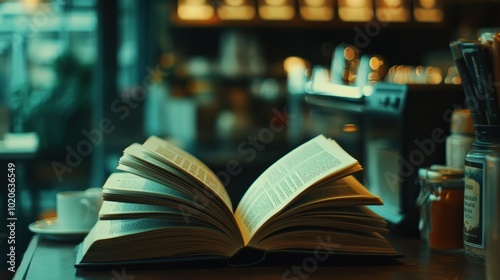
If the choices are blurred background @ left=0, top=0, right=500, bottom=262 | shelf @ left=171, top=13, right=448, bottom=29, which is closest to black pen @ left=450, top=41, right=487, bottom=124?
blurred background @ left=0, top=0, right=500, bottom=262

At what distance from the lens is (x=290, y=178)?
124 centimetres

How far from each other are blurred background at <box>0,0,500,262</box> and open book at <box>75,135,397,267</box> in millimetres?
2940

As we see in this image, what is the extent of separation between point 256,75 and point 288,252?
3997 millimetres

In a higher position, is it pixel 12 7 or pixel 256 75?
pixel 12 7

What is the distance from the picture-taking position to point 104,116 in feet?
13.9

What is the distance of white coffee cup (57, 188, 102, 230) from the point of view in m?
1.42

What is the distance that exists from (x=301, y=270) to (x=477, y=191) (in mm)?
292

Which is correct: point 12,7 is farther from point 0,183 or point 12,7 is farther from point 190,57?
point 0,183

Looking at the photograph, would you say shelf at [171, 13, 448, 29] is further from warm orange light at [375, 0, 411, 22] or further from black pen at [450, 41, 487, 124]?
black pen at [450, 41, 487, 124]

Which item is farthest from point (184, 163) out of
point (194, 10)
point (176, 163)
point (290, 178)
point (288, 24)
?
point (288, 24)

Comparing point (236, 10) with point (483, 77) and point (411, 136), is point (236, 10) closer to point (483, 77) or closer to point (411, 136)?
point (411, 136)

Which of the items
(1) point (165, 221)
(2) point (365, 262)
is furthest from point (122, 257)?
(2) point (365, 262)

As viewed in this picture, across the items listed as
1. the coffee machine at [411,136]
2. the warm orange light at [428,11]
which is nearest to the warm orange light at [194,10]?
the warm orange light at [428,11]

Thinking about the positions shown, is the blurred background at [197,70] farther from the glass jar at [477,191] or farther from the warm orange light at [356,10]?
the glass jar at [477,191]
